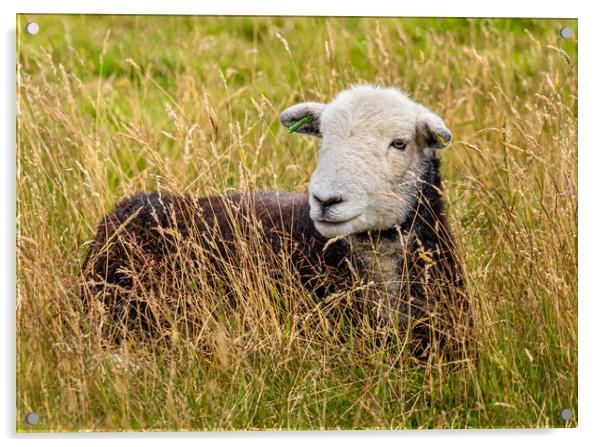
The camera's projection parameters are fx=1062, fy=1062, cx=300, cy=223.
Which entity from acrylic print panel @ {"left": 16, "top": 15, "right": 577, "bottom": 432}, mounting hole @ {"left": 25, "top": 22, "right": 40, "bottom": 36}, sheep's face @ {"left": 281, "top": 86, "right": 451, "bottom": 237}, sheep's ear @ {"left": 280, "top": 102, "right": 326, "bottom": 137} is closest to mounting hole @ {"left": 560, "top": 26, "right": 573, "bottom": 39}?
acrylic print panel @ {"left": 16, "top": 15, "right": 577, "bottom": 432}

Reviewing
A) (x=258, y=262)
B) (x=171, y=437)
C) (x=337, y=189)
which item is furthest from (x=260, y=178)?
(x=171, y=437)

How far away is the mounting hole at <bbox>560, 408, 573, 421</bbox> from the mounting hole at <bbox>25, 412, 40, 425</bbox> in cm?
239

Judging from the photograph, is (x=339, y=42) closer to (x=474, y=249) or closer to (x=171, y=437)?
(x=474, y=249)

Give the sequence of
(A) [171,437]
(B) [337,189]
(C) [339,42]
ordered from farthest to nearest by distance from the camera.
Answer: (C) [339,42]
(A) [171,437]
(B) [337,189]

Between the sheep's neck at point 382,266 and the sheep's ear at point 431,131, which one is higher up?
the sheep's ear at point 431,131

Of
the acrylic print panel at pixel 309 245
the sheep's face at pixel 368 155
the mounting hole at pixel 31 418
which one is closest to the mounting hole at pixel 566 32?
the acrylic print panel at pixel 309 245

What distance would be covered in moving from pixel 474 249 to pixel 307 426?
3.80ft

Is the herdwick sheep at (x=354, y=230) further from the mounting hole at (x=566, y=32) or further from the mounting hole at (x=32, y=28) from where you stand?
the mounting hole at (x=32, y=28)

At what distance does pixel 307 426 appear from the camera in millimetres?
4754

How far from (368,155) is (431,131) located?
0.30 m

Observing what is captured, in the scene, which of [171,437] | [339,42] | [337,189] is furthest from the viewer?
[339,42]

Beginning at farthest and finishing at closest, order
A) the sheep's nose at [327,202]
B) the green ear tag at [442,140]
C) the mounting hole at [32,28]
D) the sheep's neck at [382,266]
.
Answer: the mounting hole at [32,28]
the sheep's neck at [382,266]
the green ear tag at [442,140]
the sheep's nose at [327,202]

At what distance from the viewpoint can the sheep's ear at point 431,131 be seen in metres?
4.59

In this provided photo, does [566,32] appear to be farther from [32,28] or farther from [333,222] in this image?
[32,28]
